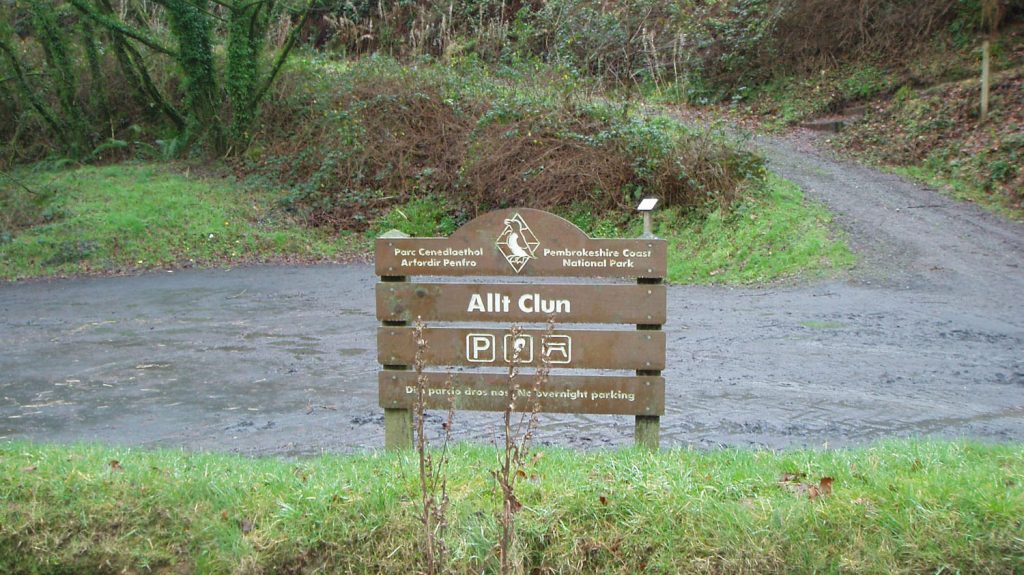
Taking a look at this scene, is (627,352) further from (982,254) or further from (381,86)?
(381,86)

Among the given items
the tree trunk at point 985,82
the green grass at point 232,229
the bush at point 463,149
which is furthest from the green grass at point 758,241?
the tree trunk at point 985,82

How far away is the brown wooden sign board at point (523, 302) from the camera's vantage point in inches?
225

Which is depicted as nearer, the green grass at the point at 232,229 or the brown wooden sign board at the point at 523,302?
the brown wooden sign board at the point at 523,302

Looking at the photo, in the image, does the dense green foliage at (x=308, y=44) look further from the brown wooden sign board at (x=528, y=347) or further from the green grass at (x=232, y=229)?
the brown wooden sign board at (x=528, y=347)

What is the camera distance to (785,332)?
425 inches

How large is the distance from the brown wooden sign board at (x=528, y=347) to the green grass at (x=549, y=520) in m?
0.82

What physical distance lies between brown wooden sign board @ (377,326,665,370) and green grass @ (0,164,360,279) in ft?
44.0

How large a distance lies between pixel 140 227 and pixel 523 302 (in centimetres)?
1572

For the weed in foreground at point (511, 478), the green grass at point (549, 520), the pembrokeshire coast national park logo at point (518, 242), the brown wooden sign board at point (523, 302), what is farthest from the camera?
the pembrokeshire coast national park logo at point (518, 242)

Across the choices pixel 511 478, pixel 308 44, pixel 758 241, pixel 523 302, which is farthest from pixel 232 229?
pixel 511 478

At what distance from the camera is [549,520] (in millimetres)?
4445

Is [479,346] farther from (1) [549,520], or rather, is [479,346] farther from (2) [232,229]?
(2) [232,229]

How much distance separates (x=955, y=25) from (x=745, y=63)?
5.75 m

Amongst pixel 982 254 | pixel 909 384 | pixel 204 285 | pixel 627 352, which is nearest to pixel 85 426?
pixel 627 352
